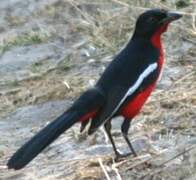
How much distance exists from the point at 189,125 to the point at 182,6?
8.48 feet

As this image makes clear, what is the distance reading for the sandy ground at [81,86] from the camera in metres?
5.80

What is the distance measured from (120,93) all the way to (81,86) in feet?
6.39

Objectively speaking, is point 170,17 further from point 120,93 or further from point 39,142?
point 39,142

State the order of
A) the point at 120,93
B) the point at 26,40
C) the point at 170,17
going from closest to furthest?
the point at 120,93
the point at 170,17
the point at 26,40

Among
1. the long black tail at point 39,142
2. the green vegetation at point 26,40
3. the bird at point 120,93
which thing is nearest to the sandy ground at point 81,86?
the green vegetation at point 26,40

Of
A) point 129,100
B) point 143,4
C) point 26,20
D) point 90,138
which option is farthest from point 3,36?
point 129,100

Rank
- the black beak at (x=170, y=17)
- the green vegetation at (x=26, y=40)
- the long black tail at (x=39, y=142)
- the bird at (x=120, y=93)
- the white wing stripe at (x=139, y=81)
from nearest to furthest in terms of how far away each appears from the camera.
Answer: the long black tail at (x=39, y=142)
the bird at (x=120, y=93)
the white wing stripe at (x=139, y=81)
the black beak at (x=170, y=17)
the green vegetation at (x=26, y=40)

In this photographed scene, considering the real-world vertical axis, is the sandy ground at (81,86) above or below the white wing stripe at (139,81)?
below

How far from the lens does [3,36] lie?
29.7 ft

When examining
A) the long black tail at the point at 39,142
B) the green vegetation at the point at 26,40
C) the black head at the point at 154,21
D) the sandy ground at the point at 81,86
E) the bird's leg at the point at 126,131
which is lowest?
the green vegetation at the point at 26,40

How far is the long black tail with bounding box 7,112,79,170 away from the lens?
5.26 metres

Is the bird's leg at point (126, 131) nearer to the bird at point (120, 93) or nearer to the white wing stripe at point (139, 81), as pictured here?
the bird at point (120, 93)

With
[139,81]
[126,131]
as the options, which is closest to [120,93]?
[139,81]

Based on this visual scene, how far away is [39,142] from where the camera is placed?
A: 17.5 feet
